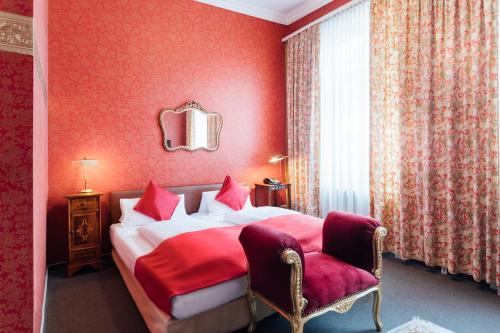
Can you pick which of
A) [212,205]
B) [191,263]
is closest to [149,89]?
[212,205]

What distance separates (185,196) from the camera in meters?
4.67

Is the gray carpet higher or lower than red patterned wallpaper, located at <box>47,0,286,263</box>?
lower

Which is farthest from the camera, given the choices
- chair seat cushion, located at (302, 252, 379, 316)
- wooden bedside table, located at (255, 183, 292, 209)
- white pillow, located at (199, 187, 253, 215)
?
wooden bedside table, located at (255, 183, 292, 209)

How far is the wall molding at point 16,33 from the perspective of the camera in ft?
5.01

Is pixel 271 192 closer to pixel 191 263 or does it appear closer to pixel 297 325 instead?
pixel 191 263

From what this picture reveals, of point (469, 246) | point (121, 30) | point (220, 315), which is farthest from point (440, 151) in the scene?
point (121, 30)

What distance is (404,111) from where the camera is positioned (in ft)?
12.5

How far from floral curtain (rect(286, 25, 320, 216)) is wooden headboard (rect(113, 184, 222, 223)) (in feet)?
5.38

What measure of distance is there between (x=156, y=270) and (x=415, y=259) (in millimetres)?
3349

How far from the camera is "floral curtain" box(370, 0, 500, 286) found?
3080 millimetres

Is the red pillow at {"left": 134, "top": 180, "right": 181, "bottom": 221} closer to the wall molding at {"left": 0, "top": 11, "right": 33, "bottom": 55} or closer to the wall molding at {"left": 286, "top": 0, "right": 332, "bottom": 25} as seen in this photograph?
the wall molding at {"left": 0, "top": 11, "right": 33, "bottom": 55}

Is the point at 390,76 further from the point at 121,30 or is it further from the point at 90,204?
the point at 90,204

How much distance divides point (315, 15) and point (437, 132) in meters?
3.11

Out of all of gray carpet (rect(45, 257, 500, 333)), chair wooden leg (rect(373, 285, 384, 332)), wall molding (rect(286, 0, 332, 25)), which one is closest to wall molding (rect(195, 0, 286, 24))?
wall molding (rect(286, 0, 332, 25))
